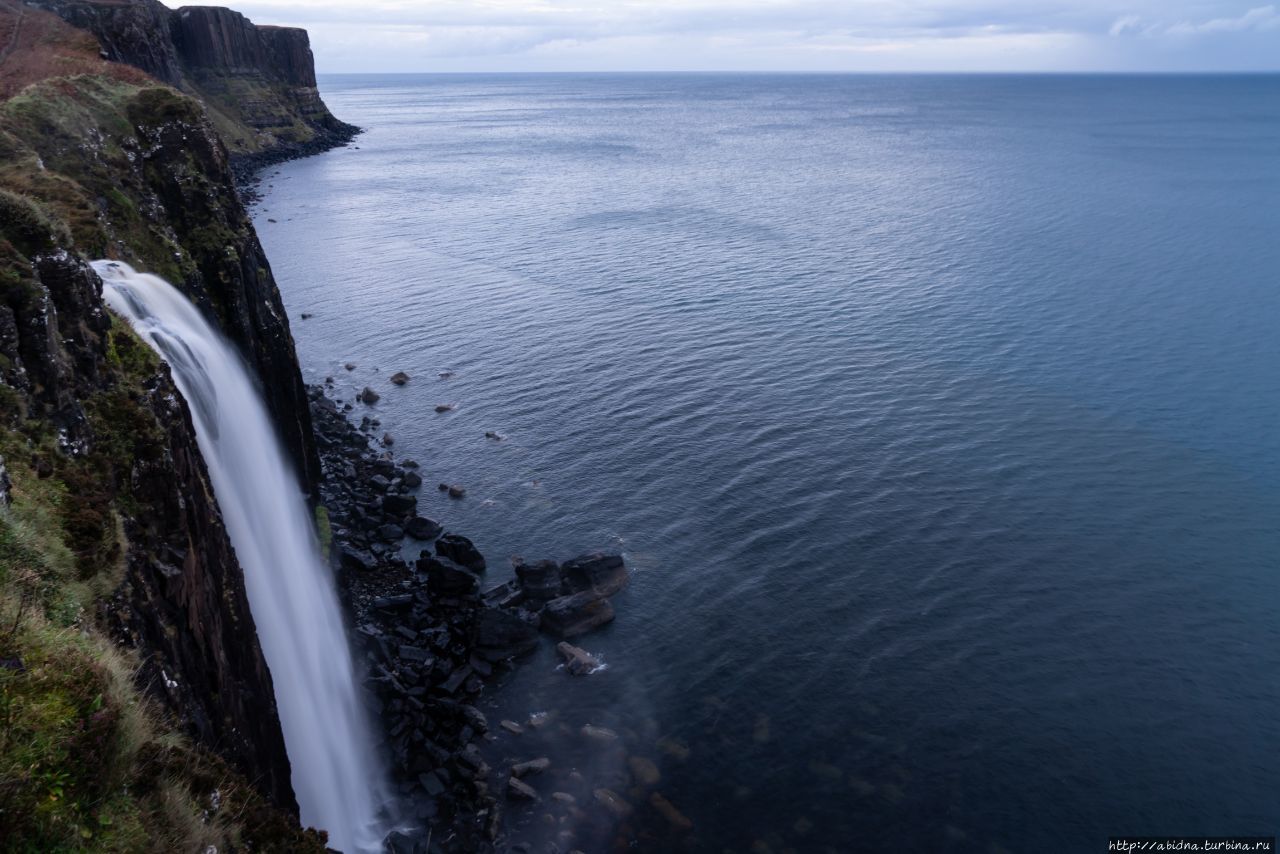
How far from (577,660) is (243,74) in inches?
6920

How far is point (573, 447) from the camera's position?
166 ft

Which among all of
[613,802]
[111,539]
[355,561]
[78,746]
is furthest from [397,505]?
[78,746]

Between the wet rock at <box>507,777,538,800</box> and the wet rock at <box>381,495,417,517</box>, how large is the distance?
18840 mm

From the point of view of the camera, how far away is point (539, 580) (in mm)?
37969

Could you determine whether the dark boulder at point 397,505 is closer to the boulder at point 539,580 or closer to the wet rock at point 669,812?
the boulder at point 539,580

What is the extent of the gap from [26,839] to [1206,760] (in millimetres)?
33169

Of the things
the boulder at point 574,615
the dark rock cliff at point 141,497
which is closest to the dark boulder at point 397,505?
the boulder at point 574,615

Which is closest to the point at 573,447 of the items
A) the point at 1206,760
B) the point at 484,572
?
the point at 484,572

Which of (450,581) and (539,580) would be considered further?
(539,580)

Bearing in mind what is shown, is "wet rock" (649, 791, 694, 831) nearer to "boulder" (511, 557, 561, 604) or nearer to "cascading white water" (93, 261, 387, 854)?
"cascading white water" (93, 261, 387, 854)

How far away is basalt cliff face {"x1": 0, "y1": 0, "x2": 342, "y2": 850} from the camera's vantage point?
11.6m

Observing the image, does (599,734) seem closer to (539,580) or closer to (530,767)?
(530,767)

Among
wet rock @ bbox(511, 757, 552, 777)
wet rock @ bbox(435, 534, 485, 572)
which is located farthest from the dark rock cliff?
wet rock @ bbox(435, 534, 485, 572)

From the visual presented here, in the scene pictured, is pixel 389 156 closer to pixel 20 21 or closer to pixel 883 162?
pixel 883 162
